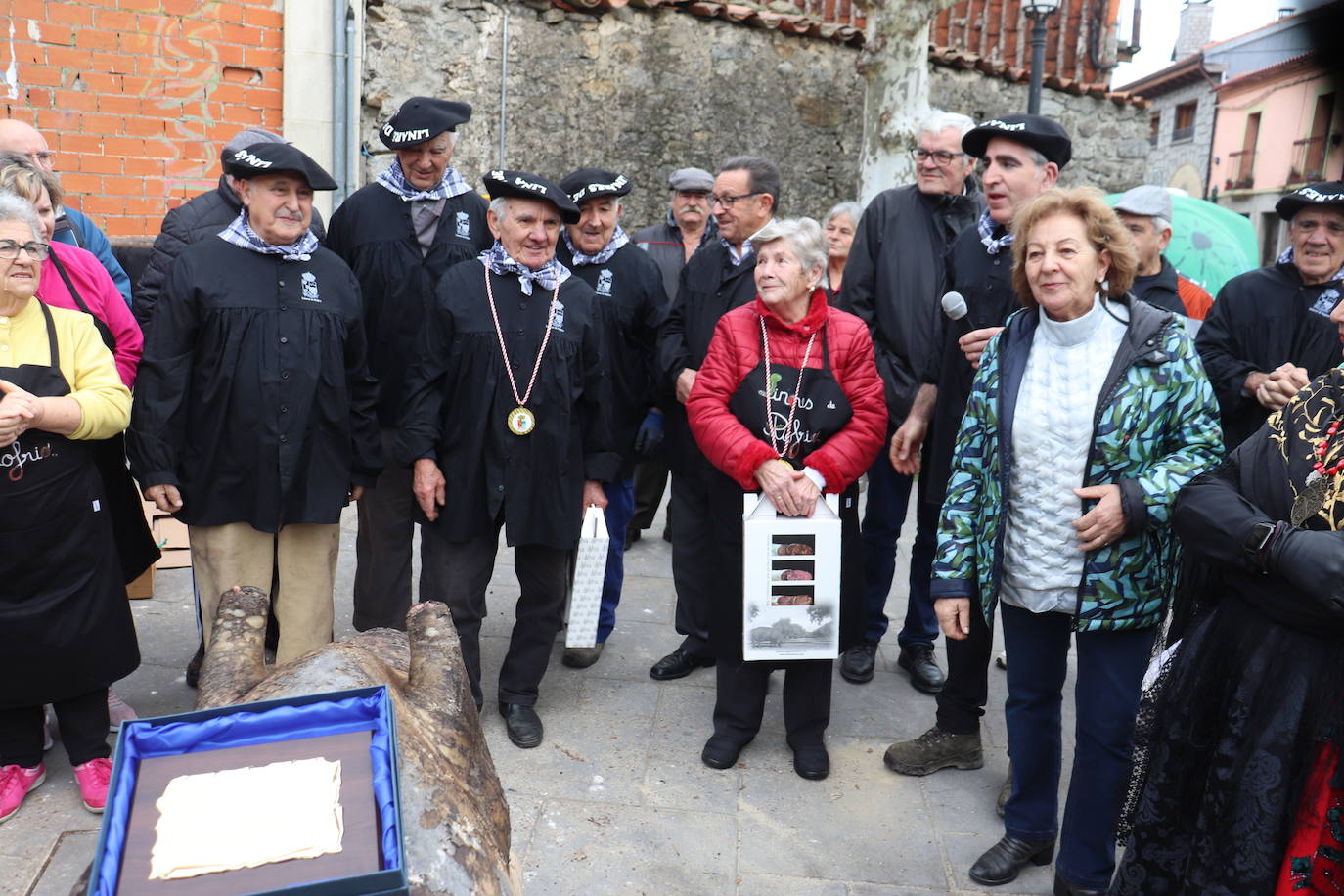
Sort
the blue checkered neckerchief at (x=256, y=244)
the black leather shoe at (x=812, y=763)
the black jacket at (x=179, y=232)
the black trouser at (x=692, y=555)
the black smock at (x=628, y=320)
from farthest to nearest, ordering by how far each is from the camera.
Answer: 1. the black smock at (x=628, y=320)
2. the black trouser at (x=692, y=555)
3. the black jacket at (x=179, y=232)
4. the black leather shoe at (x=812, y=763)
5. the blue checkered neckerchief at (x=256, y=244)

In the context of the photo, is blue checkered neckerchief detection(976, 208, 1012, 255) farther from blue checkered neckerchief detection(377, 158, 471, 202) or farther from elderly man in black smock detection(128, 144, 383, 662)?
elderly man in black smock detection(128, 144, 383, 662)

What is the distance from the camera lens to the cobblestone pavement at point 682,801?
367cm

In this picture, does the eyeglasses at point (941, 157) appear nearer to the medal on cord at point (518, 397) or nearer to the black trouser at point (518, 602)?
the medal on cord at point (518, 397)

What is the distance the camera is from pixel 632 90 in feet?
36.5

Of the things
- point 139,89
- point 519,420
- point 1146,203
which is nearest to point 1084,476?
point 519,420

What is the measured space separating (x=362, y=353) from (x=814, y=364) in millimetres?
1826

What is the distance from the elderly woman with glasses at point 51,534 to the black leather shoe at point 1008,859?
3059 mm

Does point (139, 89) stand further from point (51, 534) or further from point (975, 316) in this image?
point (975, 316)

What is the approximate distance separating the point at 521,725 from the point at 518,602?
51 centimetres

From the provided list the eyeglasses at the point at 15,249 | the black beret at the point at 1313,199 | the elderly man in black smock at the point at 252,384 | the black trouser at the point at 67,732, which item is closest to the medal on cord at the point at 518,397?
the elderly man in black smock at the point at 252,384

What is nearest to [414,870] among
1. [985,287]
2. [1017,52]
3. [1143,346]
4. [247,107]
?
[1143,346]

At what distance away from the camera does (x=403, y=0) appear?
960cm

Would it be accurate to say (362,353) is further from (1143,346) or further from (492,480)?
(1143,346)

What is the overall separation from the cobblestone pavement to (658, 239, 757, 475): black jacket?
3.75 feet
